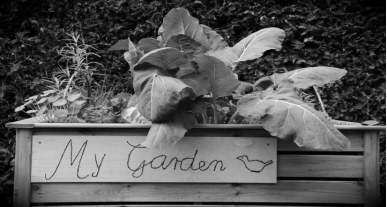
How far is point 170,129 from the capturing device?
1083mm

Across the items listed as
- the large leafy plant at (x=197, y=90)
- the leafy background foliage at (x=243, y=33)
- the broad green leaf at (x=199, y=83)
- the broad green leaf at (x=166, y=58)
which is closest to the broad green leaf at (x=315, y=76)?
the large leafy plant at (x=197, y=90)

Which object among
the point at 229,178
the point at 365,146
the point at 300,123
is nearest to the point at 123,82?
the point at 229,178

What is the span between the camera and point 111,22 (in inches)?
87.0

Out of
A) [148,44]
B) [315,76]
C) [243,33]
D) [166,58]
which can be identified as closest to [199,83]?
[166,58]

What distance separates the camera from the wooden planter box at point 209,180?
1164 millimetres

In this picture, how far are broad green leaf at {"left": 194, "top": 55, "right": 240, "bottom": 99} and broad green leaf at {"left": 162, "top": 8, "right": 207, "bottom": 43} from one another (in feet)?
0.82

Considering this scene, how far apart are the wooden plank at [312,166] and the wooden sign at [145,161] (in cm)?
6

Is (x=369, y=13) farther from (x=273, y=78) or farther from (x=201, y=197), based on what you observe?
(x=201, y=197)

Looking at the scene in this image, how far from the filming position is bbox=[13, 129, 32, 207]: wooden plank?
1.15 metres

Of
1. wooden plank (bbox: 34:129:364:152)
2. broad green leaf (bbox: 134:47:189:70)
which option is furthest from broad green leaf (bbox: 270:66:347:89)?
broad green leaf (bbox: 134:47:189:70)

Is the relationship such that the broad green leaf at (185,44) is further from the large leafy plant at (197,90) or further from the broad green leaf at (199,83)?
the broad green leaf at (199,83)

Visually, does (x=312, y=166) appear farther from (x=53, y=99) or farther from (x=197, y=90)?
(x=53, y=99)

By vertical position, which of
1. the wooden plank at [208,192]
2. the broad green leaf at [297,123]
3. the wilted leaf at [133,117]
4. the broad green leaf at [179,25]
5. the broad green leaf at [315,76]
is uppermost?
the broad green leaf at [179,25]

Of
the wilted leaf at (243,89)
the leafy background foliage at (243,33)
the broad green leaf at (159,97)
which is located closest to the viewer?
the broad green leaf at (159,97)
